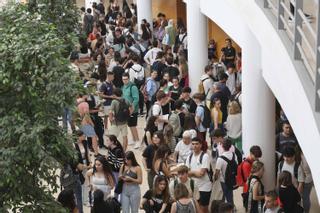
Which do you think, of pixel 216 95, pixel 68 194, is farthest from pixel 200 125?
pixel 68 194

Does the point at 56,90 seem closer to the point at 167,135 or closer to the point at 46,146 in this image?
the point at 46,146

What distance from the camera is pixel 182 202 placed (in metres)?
8.66

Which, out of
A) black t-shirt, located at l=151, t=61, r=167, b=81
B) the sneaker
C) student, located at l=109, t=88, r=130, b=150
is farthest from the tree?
black t-shirt, located at l=151, t=61, r=167, b=81

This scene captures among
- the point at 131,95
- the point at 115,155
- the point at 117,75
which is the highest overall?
the point at 117,75

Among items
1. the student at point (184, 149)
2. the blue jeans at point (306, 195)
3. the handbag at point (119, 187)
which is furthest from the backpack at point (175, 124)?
the blue jeans at point (306, 195)

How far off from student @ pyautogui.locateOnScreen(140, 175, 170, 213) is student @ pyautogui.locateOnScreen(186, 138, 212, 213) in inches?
30.4

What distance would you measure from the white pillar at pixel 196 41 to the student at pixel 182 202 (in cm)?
759

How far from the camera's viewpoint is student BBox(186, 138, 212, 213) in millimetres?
9805

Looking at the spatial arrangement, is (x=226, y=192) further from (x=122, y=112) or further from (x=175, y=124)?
(x=122, y=112)

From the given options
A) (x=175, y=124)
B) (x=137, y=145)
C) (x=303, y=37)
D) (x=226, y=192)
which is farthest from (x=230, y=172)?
(x=137, y=145)

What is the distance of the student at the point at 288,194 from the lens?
29.7 ft

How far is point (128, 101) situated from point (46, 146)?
20.4 ft

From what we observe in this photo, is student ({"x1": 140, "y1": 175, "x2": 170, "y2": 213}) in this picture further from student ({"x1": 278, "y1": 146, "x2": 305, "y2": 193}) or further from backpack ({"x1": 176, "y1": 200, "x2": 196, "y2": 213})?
student ({"x1": 278, "y1": 146, "x2": 305, "y2": 193})

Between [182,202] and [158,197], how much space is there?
56 cm
